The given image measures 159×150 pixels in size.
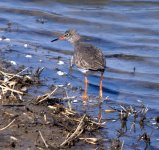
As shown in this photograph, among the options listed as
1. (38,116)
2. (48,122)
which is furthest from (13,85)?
(48,122)

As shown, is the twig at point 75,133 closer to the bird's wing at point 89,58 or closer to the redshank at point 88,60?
the redshank at point 88,60

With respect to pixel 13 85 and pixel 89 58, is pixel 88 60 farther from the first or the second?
pixel 13 85

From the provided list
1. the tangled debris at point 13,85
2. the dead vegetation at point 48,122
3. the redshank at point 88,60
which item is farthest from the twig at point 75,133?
the redshank at point 88,60

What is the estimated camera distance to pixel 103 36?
38.0 feet

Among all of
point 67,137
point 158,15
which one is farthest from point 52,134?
point 158,15

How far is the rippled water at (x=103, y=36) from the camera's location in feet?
29.4

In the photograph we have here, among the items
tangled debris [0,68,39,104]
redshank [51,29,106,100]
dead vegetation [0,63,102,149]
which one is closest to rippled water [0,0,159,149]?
redshank [51,29,106,100]

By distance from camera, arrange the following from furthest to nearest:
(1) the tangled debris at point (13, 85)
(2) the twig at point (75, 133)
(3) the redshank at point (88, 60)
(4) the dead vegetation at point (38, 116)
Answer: (3) the redshank at point (88, 60)
(1) the tangled debris at point (13, 85)
(4) the dead vegetation at point (38, 116)
(2) the twig at point (75, 133)

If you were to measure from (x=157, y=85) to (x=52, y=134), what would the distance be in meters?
3.32

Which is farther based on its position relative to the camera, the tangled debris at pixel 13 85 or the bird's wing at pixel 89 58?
the bird's wing at pixel 89 58

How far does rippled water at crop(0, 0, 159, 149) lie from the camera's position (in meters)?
8.96

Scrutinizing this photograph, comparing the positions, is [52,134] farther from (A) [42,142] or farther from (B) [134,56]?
(B) [134,56]

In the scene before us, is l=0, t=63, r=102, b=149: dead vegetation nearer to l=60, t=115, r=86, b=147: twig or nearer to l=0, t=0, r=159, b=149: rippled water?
l=60, t=115, r=86, b=147: twig

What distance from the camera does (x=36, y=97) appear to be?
689 cm
